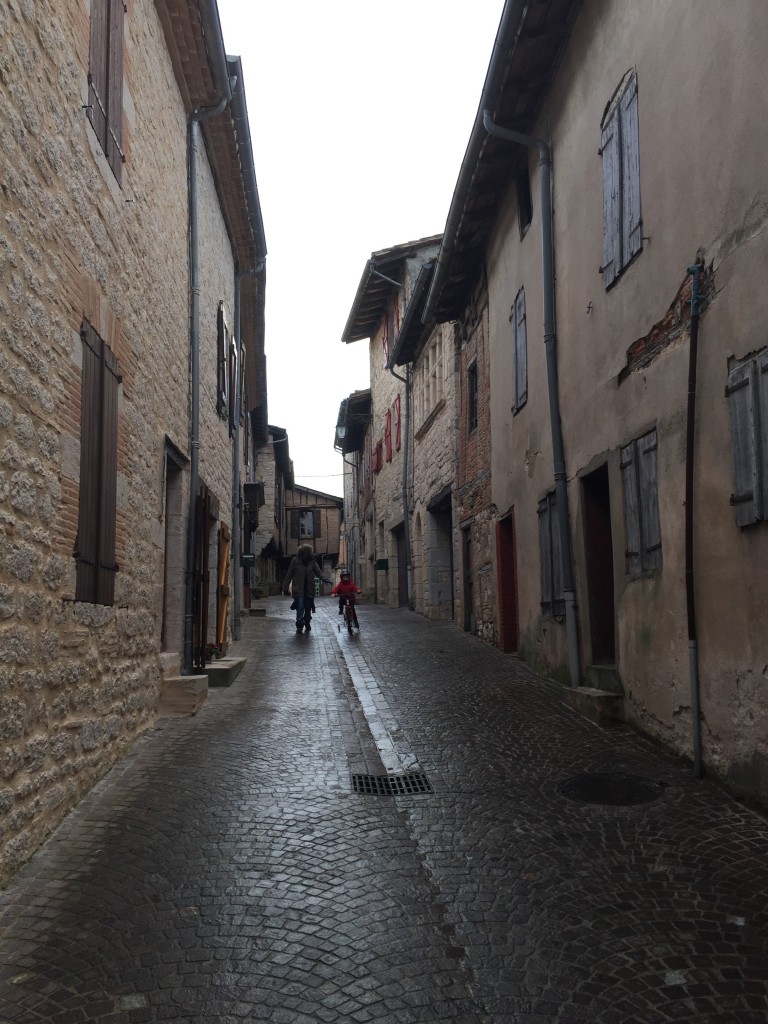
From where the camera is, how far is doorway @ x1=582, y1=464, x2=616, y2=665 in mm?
8086

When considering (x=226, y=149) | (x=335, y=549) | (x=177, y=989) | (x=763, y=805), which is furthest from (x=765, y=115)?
(x=335, y=549)

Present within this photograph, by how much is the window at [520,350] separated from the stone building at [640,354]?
0.05 metres

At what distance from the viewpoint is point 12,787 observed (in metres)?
3.90

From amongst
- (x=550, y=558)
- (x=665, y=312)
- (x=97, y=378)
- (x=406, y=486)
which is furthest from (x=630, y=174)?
(x=406, y=486)

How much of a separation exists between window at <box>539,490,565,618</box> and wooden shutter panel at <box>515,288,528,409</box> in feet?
5.29

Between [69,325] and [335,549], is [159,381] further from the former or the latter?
[335,549]

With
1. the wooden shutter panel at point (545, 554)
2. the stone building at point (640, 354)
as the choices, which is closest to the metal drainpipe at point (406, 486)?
the stone building at point (640, 354)

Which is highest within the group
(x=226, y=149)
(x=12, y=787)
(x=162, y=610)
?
(x=226, y=149)

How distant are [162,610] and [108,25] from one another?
186 inches

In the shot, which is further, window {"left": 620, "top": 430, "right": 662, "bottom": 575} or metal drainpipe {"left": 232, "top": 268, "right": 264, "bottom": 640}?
metal drainpipe {"left": 232, "top": 268, "right": 264, "bottom": 640}

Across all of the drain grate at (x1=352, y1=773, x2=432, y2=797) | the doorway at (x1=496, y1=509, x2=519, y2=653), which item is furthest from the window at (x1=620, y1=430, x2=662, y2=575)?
the doorway at (x1=496, y1=509, x2=519, y2=653)

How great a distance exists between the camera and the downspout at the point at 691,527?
18.0 feet

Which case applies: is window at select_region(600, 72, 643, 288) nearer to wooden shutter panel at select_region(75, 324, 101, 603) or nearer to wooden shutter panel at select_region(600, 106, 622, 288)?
wooden shutter panel at select_region(600, 106, 622, 288)

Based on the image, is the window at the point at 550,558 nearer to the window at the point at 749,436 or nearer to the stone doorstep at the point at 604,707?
the stone doorstep at the point at 604,707
